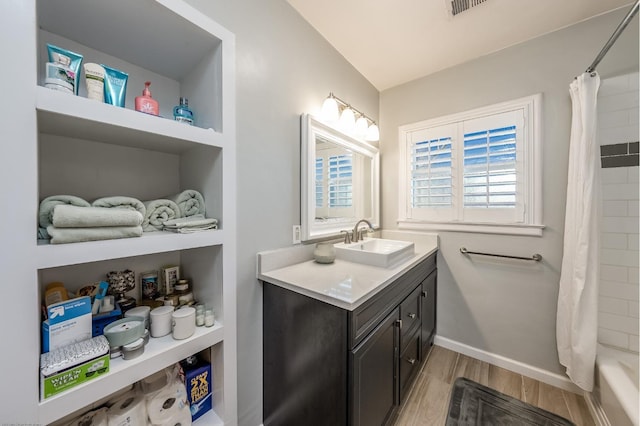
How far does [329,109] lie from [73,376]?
1.67 meters

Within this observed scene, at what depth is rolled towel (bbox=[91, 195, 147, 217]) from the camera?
75 cm

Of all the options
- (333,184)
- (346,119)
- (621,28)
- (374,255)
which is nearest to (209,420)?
(374,255)

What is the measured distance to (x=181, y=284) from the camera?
1.06 meters

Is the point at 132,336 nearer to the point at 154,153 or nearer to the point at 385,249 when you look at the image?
the point at 154,153

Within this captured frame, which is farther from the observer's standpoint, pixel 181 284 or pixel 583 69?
pixel 583 69

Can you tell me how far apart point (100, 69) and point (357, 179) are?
5.43 ft

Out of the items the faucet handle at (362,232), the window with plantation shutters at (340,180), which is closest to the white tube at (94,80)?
the window with plantation shutters at (340,180)

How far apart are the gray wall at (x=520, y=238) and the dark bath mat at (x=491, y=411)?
1.22ft

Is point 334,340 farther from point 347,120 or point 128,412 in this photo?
point 347,120

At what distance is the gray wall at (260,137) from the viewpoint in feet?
3.71

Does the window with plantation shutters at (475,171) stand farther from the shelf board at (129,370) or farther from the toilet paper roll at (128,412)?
the toilet paper roll at (128,412)

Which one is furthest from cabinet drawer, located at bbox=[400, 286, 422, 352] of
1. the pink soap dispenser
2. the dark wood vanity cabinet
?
the pink soap dispenser

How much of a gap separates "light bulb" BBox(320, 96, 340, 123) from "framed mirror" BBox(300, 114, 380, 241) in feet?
0.24

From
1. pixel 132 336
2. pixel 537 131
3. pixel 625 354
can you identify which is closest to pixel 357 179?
pixel 537 131
